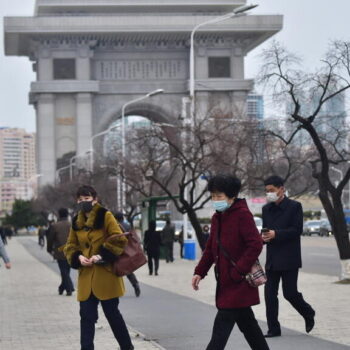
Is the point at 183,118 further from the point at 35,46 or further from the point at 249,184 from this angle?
the point at 35,46

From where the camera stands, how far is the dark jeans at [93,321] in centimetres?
1085

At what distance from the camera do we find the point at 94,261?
35.6 ft

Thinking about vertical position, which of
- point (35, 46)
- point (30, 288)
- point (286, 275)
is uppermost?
point (35, 46)

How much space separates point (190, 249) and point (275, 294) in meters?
29.5

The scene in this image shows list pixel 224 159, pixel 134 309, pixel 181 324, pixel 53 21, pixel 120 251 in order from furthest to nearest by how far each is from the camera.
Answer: pixel 53 21 → pixel 224 159 → pixel 134 309 → pixel 181 324 → pixel 120 251

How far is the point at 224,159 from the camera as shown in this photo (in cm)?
3931

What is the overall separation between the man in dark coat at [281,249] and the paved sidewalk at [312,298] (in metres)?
0.64

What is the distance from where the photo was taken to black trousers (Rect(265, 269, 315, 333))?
42.3 feet

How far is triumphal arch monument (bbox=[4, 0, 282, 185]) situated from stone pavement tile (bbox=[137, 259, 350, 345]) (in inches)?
2943

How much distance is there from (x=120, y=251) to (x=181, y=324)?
458cm

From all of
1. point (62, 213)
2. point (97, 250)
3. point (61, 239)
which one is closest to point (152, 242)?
point (61, 239)

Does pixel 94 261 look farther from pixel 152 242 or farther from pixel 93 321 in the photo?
pixel 152 242

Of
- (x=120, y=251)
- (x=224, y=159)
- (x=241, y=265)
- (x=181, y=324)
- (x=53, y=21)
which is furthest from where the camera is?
(x=53, y=21)

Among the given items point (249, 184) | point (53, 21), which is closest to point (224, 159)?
point (249, 184)
